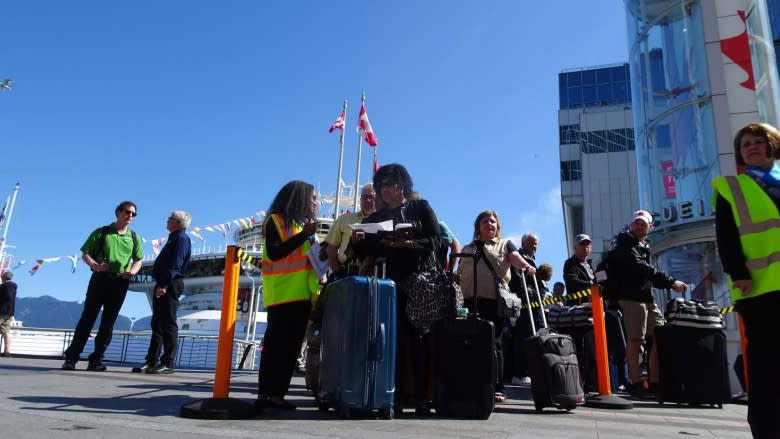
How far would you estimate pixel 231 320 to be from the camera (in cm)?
331

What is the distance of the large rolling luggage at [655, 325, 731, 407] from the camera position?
4.75 m

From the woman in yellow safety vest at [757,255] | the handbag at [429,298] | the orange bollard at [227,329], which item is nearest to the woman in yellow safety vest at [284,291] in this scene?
the orange bollard at [227,329]

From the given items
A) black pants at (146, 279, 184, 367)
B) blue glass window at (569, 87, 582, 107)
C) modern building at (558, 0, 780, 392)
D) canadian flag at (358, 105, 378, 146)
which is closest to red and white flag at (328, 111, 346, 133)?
canadian flag at (358, 105, 378, 146)

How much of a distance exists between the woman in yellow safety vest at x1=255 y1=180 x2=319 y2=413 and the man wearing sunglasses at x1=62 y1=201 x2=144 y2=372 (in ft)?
10.4

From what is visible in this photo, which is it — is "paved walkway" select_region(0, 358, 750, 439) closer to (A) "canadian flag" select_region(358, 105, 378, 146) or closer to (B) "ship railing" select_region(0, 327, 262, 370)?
(B) "ship railing" select_region(0, 327, 262, 370)

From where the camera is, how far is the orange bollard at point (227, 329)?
3199mm

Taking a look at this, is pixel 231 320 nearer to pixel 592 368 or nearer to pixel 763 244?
pixel 763 244

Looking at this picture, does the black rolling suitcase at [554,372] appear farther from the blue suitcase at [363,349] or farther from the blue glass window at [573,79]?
the blue glass window at [573,79]

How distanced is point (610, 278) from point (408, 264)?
2.90m

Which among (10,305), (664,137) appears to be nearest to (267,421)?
(10,305)

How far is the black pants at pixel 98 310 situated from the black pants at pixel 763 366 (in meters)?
5.93

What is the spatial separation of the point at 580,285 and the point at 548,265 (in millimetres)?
1564

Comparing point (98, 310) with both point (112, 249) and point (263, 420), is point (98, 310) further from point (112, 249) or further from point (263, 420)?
point (263, 420)

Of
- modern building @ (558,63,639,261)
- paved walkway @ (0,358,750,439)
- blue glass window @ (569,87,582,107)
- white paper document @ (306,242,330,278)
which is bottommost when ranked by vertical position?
paved walkway @ (0,358,750,439)
